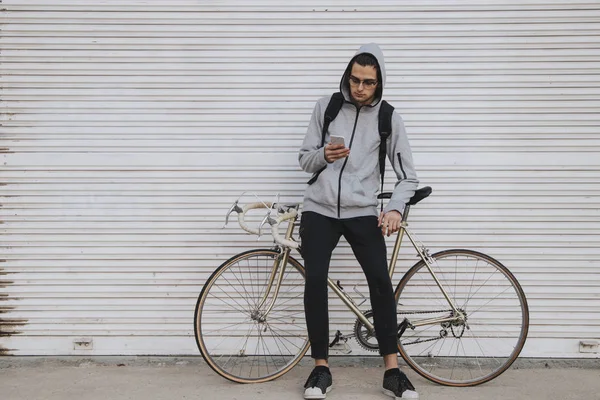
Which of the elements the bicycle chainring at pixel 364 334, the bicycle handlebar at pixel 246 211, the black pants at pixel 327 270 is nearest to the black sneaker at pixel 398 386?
Answer: the black pants at pixel 327 270

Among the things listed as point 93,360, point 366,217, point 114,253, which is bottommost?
point 93,360

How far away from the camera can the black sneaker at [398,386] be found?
12.9 ft

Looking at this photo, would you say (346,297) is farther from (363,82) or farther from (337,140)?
(363,82)

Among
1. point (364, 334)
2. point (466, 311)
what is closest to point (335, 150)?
point (364, 334)

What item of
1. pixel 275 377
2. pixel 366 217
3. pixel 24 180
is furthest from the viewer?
pixel 24 180

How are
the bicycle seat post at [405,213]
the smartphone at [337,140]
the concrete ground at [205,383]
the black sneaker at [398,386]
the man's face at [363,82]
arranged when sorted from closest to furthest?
1. the smartphone at [337,140]
2. the man's face at [363,82]
3. the black sneaker at [398,386]
4. the concrete ground at [205,383]
5. the bicycle seat post at [405,213]

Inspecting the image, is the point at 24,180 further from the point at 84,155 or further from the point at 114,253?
the point at 114,253

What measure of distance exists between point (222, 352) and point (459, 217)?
2037 millimetres

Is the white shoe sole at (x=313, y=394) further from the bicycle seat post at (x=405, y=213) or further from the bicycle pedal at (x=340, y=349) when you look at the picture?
the bicycle seat post at (x=405, y=213)

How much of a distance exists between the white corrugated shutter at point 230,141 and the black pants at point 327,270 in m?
0.63

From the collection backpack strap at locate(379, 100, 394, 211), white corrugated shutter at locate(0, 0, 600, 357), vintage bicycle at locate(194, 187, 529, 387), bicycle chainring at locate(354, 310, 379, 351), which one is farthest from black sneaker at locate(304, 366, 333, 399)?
backpack strap at locate(379, 100, 394, 211)

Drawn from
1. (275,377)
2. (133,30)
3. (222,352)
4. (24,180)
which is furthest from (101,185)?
(275,377)

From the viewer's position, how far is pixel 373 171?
4.06 m

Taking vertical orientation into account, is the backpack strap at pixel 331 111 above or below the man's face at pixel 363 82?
below
